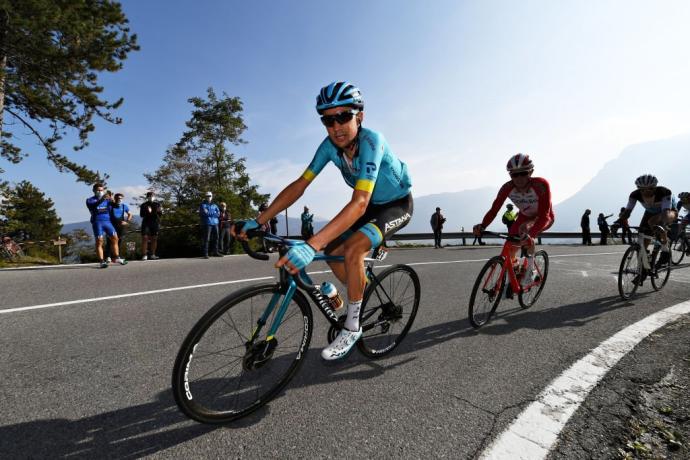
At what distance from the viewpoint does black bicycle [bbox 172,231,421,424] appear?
74.6 inches

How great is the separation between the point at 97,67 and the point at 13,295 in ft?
42.3

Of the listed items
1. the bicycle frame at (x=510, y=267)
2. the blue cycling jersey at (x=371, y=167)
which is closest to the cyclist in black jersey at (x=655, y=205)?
the bicycle frame at (x=510, y=267)

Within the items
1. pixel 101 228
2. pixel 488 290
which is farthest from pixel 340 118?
pixel 101 228

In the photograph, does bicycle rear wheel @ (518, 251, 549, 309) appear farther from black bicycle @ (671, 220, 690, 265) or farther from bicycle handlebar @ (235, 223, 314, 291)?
black bicycle @ (671, 220, 690, 265)

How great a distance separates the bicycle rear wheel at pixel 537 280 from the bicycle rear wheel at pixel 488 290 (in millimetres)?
730

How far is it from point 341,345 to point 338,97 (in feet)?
6.31

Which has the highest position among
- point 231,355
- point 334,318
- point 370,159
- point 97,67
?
point 97,67

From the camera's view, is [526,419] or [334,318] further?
[334,318]

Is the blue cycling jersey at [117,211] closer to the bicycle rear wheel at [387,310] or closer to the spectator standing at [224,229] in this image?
the spectator standing at [224,229]

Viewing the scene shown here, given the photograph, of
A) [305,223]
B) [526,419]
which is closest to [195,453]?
[526,419]

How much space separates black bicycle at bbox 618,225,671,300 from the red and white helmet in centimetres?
238

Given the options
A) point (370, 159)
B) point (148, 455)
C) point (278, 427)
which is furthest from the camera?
point (370, 159)

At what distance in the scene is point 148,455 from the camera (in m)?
1.69

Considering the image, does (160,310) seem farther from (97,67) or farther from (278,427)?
(97,67)
